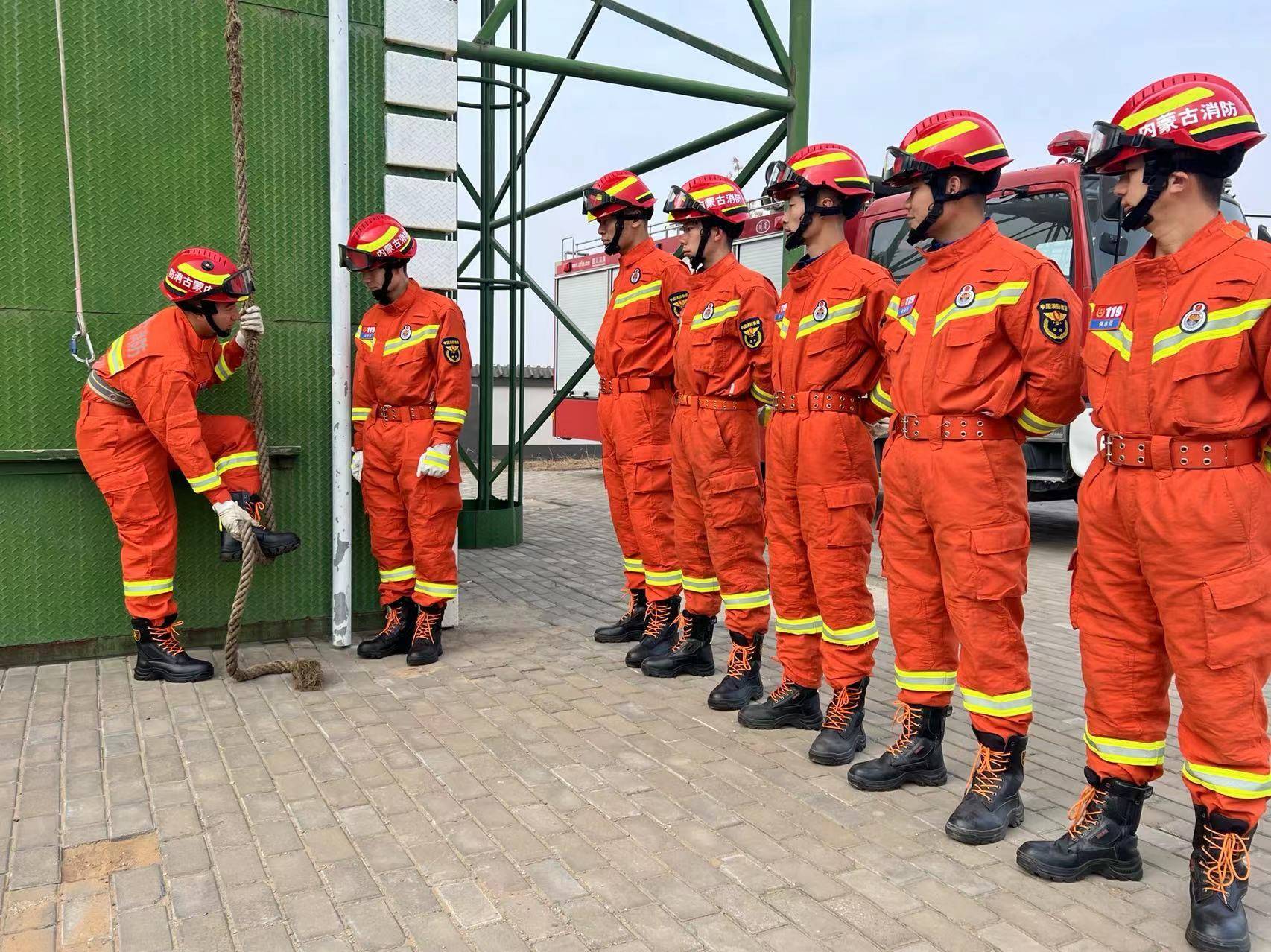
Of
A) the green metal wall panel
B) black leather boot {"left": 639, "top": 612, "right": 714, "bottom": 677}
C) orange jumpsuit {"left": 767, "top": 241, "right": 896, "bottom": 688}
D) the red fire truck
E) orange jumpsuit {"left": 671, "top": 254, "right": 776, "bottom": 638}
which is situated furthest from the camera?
the red fire truck

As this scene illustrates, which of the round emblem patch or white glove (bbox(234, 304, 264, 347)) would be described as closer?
the round emblem patch

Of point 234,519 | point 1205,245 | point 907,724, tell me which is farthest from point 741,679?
point 1205,245

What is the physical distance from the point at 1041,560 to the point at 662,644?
451 centimetres

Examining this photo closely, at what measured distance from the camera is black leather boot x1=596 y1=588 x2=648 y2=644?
546 cm

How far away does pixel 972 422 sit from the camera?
3.11m

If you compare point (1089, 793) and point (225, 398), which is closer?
point (1089, 793)

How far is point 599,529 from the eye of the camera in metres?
9.73

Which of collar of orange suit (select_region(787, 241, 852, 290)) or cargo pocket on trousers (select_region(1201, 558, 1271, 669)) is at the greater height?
collar of orange suit (select_region(787, 241, 852, 290))

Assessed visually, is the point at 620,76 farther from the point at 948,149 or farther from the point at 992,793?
the point at 992,793

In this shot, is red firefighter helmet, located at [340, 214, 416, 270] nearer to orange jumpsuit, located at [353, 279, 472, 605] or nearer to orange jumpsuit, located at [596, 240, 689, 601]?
orange jumpsuit, located at [353, 279, 472, 605]

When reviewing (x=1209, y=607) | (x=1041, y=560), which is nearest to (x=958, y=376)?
(x=1209, y=607)

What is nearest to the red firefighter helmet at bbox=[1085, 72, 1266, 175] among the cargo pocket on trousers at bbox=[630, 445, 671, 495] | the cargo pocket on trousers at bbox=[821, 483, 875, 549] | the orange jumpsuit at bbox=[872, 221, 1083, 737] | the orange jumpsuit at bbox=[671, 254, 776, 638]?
the orange jumpsuit at bbox=[872, 221, 1083, 737]

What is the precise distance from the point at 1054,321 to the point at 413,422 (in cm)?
307

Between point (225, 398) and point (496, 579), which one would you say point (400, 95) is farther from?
point (496, 579)
